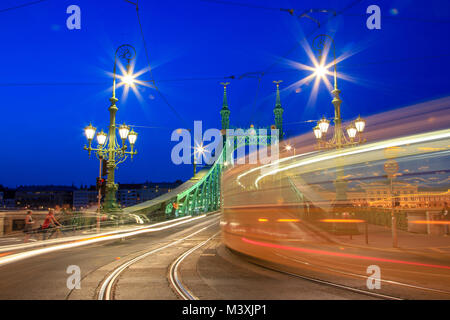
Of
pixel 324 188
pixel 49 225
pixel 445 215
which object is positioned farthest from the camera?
pixel 49 225

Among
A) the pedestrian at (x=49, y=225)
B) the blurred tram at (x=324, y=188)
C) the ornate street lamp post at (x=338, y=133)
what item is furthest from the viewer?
the pedestrian at (x=49, y=225)

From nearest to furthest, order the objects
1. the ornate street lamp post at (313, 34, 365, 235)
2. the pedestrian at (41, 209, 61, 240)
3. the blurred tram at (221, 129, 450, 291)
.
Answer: the blurred tram at (221, 129, 450, 291) < the ornate street lamp post at (313, 34, 365, 235) < the pedestrian at (41, 209, 61, 240)

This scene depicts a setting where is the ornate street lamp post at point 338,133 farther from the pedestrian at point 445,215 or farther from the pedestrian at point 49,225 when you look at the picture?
the pedestrian at point 49,225

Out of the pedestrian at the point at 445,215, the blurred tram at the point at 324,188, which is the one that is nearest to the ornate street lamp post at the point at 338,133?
the blurred tram at the point at 324,188

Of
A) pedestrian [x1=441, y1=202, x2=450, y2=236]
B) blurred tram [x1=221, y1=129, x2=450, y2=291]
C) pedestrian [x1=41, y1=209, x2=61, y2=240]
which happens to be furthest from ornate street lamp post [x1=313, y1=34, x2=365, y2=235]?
pedestrian [x1=41, y1=209, x2=61, y2=240]

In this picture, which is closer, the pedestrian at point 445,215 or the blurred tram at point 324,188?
the blurred tram at point 324,188

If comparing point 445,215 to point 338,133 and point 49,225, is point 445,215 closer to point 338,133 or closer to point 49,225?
point 338,133

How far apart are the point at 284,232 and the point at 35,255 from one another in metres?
8.73

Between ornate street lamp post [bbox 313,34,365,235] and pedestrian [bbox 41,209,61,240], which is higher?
ornate street lamp post [bbox 313,34,365,235]

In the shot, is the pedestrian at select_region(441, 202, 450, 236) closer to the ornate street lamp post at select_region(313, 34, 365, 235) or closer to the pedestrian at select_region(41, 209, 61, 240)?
the ornate street lamp post at select_region(313, 34, 365, 235)

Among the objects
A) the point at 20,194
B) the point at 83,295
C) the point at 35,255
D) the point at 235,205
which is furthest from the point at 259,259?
the point at 20,194

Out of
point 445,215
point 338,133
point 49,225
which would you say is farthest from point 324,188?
point 49,225

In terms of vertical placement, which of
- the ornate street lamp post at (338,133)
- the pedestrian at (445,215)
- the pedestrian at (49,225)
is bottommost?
the pedestrian at (49,225)
